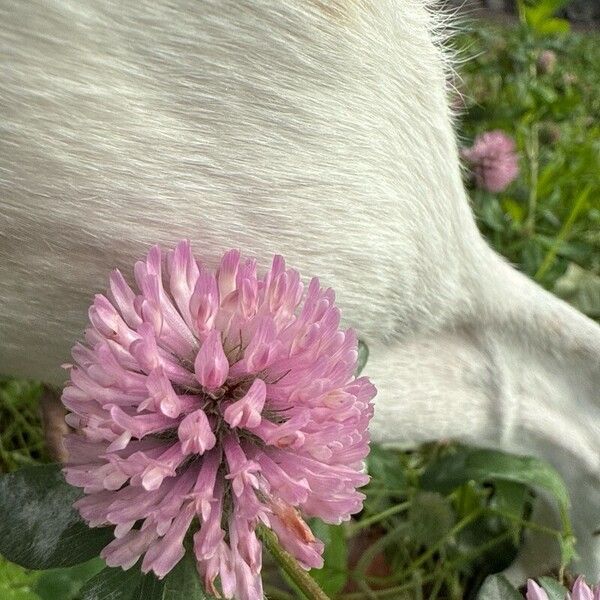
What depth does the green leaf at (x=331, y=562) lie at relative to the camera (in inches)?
20.8

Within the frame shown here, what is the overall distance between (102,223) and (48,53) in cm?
8

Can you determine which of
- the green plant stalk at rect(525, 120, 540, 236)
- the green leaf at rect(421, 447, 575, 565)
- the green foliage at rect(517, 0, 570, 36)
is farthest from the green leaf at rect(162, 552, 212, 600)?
the green foliage at rect(517, 0, 570, 36)

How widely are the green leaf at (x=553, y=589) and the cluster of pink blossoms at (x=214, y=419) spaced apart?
149 millimetres

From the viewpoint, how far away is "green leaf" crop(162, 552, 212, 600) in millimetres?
285

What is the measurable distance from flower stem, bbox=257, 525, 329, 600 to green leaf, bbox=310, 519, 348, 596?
0.21 m

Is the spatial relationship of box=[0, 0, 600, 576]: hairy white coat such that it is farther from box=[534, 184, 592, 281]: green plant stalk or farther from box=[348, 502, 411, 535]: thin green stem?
box=[534, 184, 592, 281]: green plant stalk

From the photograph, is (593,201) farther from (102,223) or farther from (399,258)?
(102,223)

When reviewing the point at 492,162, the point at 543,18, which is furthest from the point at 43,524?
the point at 543,18

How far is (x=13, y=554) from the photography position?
1.03 feet

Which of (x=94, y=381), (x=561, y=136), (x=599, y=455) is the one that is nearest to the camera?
(x=94, y=381)

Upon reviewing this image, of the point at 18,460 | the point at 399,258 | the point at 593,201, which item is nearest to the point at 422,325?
the point at 399,258

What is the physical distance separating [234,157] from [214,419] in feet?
0.45

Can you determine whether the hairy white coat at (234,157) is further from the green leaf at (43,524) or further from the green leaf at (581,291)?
the green leaf at (581,291)

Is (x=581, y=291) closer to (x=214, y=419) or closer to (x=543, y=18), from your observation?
(x=543, y=18)
